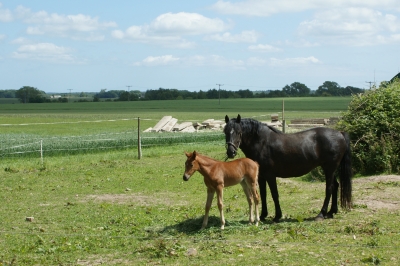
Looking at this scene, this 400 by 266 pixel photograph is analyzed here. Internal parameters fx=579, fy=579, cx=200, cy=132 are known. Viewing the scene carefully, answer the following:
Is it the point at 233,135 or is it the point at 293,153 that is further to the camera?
the point at 293,153

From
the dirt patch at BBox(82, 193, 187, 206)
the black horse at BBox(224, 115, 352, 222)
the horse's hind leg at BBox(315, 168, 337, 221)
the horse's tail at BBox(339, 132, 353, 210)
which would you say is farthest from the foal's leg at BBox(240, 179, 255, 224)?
the dirt patch at BBox(82, 193, 187, 206)

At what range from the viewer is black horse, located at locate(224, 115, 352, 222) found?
1073cm

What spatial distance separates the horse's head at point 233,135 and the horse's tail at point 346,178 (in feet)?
7.06

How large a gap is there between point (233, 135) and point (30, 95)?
12988 centimetres

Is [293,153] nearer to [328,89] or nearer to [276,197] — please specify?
[276,197]

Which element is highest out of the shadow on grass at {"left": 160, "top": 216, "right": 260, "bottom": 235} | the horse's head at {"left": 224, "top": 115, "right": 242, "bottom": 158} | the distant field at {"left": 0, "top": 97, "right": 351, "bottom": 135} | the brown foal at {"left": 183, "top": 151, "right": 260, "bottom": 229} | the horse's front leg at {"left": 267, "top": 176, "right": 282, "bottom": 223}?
the horse's head at {"left": 224, "top": 115, "right": 242, "bottom": 158}

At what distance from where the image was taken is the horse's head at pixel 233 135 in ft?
33.7

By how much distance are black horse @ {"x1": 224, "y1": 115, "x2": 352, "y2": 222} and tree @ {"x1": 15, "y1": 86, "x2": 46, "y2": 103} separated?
119476 millimetres

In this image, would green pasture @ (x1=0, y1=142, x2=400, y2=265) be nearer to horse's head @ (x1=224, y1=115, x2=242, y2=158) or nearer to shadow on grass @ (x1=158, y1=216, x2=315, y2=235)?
shadow on grass @ (x1=158, y1=216, x2=315, y2=235)

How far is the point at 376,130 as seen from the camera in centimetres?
1672

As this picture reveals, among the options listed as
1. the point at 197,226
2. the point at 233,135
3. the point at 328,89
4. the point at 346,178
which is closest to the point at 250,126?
the point at 233,135

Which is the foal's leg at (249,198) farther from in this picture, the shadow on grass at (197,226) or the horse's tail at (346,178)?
the horse's tail at (346,178)

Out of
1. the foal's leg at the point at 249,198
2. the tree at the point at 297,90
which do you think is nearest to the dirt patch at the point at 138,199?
the foal's leg at the point at 249,198

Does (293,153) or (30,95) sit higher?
(30,95)
